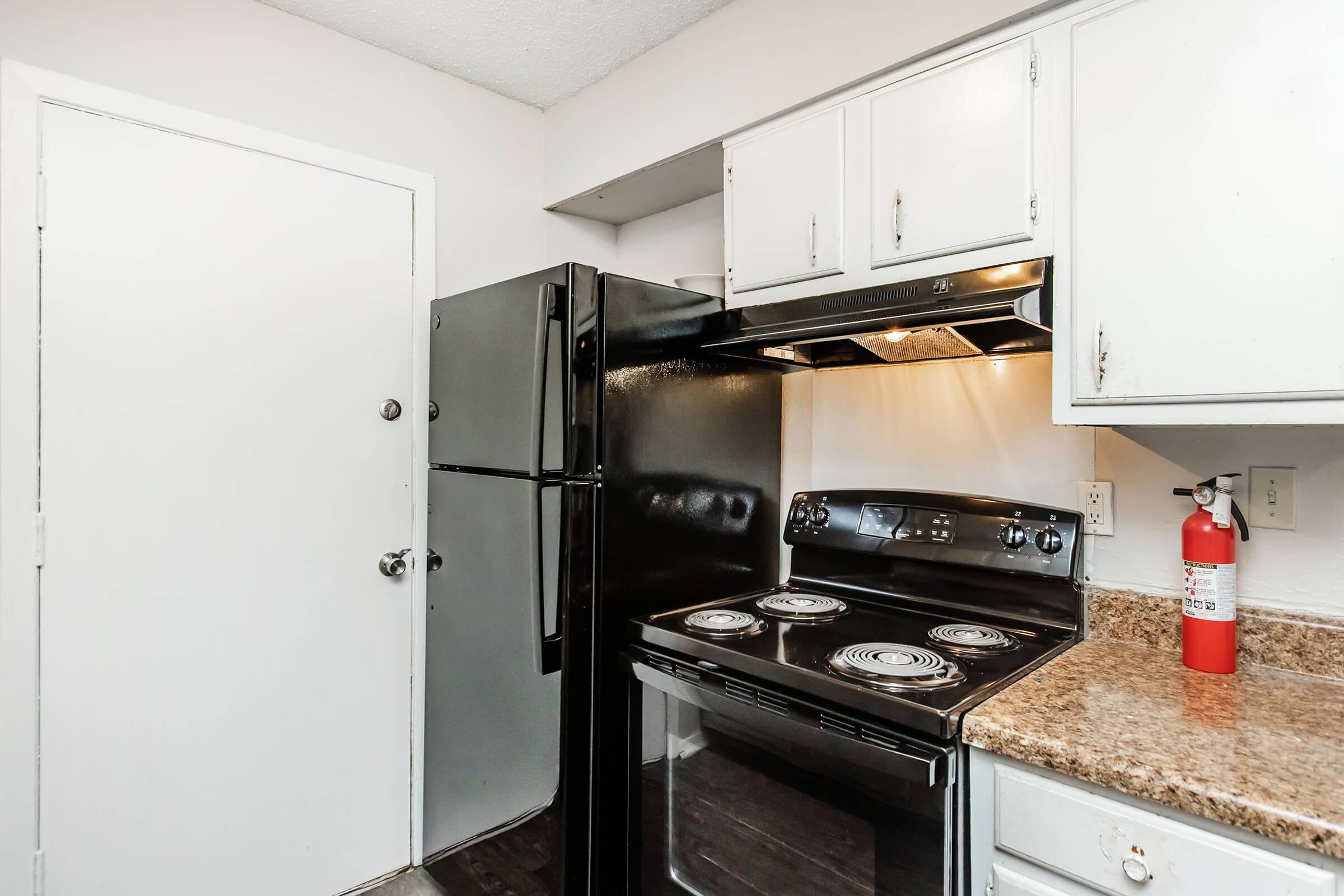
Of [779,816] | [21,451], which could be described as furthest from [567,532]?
[21,451]

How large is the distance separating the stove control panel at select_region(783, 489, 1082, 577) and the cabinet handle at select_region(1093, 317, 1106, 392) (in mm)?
385

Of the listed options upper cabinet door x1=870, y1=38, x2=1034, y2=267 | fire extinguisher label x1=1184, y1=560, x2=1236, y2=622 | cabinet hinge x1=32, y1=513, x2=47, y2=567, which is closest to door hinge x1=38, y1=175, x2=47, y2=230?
cabinet hinge x1=32, y1=513, x2=47, y2=567

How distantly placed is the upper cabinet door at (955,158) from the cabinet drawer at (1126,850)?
0.96m

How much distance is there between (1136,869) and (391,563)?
1.82m

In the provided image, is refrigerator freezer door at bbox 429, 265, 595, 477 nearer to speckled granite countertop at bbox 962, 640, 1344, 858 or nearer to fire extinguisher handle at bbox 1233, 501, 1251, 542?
speckled granite countertop at bbox 962, 640, 1344, 858

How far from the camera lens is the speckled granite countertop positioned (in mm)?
833

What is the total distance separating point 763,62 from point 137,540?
1.92m

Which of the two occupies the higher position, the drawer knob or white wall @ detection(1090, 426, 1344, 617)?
white wall @ detection(1090, 426, 1344, 617)

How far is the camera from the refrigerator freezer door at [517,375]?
1.58m

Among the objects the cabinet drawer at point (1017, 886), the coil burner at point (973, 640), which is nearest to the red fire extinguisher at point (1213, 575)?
the coil burner at point (973, 640)

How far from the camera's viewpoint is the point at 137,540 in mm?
1651

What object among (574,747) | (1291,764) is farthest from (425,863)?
(1291,764)

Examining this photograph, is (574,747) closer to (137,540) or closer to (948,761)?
(948,761)

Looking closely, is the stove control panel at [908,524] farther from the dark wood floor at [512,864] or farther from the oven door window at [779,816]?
the dark wood floor at [512,864]
